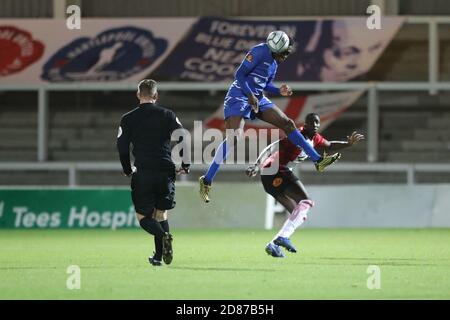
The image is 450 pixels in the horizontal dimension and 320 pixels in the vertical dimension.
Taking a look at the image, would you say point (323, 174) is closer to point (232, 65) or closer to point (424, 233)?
point (232, 65)

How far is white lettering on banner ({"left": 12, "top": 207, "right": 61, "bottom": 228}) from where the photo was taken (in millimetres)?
A: 22500

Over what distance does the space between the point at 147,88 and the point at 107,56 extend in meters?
13.5

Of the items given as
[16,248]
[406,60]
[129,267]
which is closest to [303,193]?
[129,267]

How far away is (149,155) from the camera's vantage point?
522 inches

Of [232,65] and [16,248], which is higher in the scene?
[232,65]

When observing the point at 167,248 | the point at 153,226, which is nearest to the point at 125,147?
the point at 153,226

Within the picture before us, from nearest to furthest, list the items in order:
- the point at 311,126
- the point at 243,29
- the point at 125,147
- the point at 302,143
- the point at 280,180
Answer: the point at 125,147
the point at 302,143
the point at 311,126
the point at 280,180
the point at 243,29

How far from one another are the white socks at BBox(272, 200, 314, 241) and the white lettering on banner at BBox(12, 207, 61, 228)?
26.9 ft

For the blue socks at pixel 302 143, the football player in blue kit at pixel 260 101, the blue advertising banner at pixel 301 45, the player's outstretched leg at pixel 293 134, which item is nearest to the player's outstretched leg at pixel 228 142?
the football player in blue kit at pixel 260 101

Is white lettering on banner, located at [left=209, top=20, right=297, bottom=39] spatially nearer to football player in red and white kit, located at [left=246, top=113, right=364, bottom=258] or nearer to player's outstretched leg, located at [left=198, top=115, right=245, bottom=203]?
football player in red and white kit, located at [left=246, top=113, right=364, bottom=258]

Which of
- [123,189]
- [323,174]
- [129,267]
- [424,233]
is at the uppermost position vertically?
[323,174]

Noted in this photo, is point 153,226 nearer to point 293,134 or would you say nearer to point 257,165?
point 293,134
